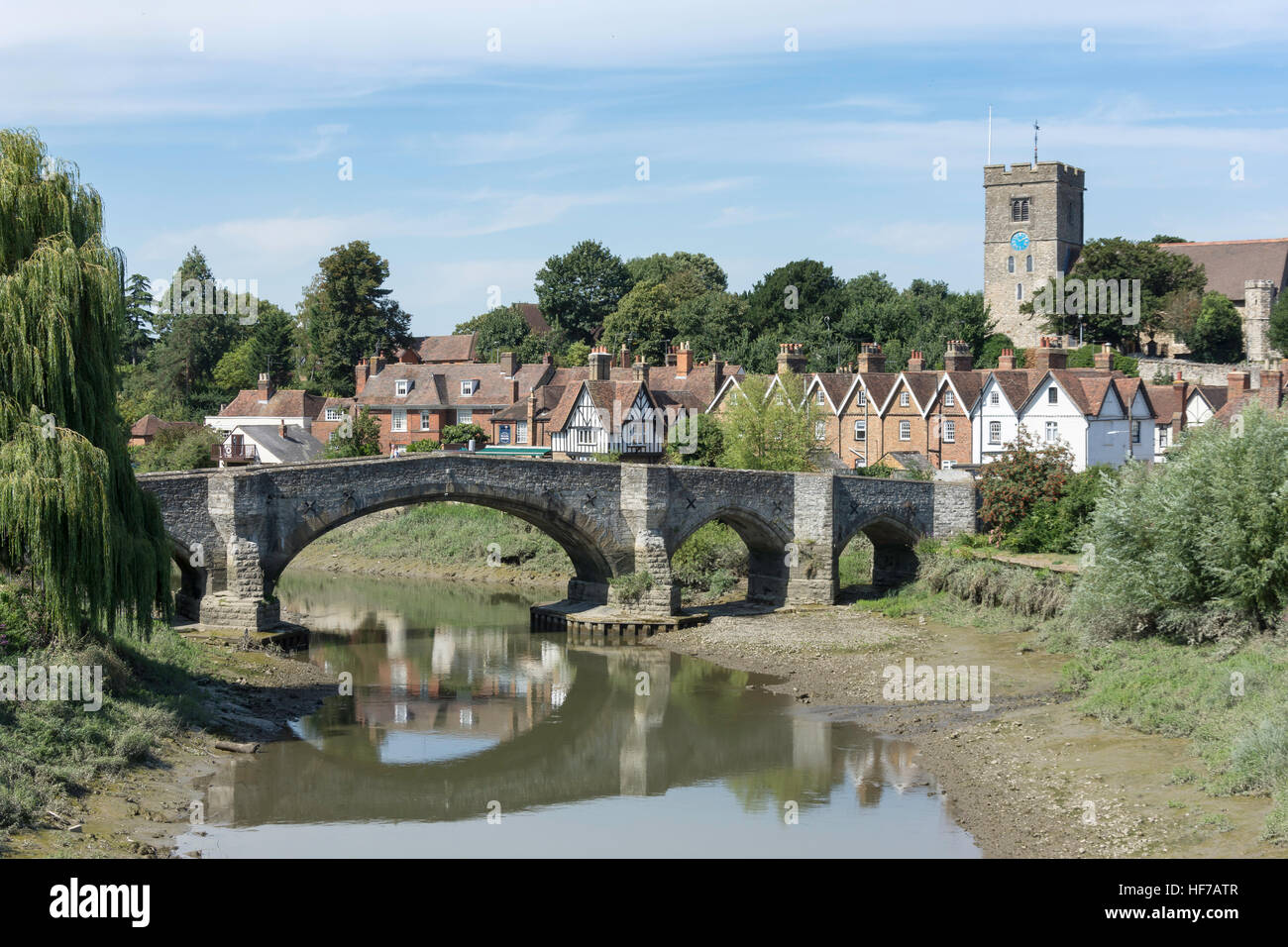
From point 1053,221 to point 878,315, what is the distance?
20.2 meters

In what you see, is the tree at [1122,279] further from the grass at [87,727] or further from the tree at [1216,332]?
the grass at [87,727]

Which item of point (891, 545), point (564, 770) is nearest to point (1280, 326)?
point (891, 545)

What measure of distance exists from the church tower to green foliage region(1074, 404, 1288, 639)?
6346 cm

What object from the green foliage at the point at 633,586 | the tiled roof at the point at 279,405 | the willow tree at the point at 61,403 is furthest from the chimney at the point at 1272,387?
the tiled roof at the point at 279,405

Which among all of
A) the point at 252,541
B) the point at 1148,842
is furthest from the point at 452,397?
the point at 1148,842

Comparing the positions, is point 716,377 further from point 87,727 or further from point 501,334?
point 87,727

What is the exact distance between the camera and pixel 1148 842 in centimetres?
1991

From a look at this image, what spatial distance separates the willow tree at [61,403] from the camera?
74.6 ft

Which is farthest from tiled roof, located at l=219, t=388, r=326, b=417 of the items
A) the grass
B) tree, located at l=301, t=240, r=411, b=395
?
the grass

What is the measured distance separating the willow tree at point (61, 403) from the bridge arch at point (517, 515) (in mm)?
11395

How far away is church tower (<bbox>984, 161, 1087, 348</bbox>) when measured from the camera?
94.9 m

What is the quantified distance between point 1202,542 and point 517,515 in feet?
67.3

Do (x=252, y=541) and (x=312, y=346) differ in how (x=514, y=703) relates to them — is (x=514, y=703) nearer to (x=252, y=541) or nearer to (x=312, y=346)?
(x=252, y=541)

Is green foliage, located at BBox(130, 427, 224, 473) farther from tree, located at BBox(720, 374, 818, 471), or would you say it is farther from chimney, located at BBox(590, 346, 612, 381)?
tree, located at BBox(720, 374, 818, 471)
